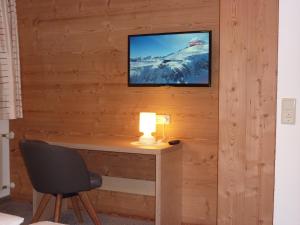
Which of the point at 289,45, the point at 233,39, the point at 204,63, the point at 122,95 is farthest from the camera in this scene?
the point at 122,95

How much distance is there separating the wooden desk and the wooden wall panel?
14cm

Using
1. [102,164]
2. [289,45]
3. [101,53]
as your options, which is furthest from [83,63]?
[289,45]

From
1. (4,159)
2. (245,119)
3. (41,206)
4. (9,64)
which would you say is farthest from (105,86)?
(245,119)

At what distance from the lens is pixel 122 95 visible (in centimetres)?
349

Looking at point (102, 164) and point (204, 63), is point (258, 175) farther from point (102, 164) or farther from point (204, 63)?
point (102, 164)

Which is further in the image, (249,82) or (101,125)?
(101,125)

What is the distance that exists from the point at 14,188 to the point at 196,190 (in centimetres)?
198

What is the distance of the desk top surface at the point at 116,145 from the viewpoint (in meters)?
2.86

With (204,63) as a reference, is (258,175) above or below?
below

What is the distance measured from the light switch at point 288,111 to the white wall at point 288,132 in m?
0.02

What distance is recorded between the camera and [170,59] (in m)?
3.20

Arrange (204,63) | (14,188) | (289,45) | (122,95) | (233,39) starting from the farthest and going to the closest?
(14,188) → (122,95) → (204,63) → (233,39) → (289,45)

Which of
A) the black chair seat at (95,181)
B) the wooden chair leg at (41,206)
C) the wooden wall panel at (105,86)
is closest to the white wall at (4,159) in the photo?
the wooden wall panel at (105,86)

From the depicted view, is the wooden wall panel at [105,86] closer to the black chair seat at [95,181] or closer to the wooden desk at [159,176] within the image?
the wooden desk at [159,176]
